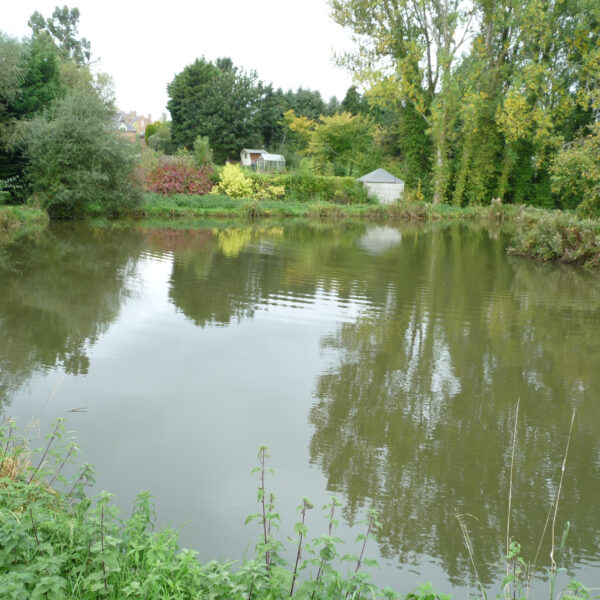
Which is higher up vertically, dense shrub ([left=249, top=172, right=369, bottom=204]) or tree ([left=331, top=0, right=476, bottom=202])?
tree ([left=331, top=0, right=476, bottom=202])

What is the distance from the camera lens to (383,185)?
1470 inches

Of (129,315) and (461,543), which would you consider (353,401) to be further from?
(129,315)

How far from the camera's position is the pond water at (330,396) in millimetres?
3873

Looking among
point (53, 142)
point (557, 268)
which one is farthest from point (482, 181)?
point (53, 142)

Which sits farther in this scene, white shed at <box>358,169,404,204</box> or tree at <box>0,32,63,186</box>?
white shed at <box>358,169,404,204</box>

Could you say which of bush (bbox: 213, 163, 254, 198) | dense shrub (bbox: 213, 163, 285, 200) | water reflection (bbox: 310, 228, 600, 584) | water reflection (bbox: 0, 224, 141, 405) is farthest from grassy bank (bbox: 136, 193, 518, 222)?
water reflection (bbox: 310, 228, 600, 584)

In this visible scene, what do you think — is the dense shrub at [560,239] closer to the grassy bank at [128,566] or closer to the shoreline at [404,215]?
the shoreline at [404,215]

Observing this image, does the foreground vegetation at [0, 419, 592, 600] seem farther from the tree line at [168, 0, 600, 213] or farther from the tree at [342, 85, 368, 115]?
the tree at [342, 85, 368, 115]

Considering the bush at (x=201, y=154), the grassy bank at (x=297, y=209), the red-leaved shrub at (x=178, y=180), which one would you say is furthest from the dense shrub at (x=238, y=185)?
the bush at (x=201, y=154)

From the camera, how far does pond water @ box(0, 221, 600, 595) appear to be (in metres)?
3.87

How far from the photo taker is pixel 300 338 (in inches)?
320

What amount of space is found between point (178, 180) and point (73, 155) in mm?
8840

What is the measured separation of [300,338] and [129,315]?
283cm

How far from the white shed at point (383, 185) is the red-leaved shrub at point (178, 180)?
10349 mm
